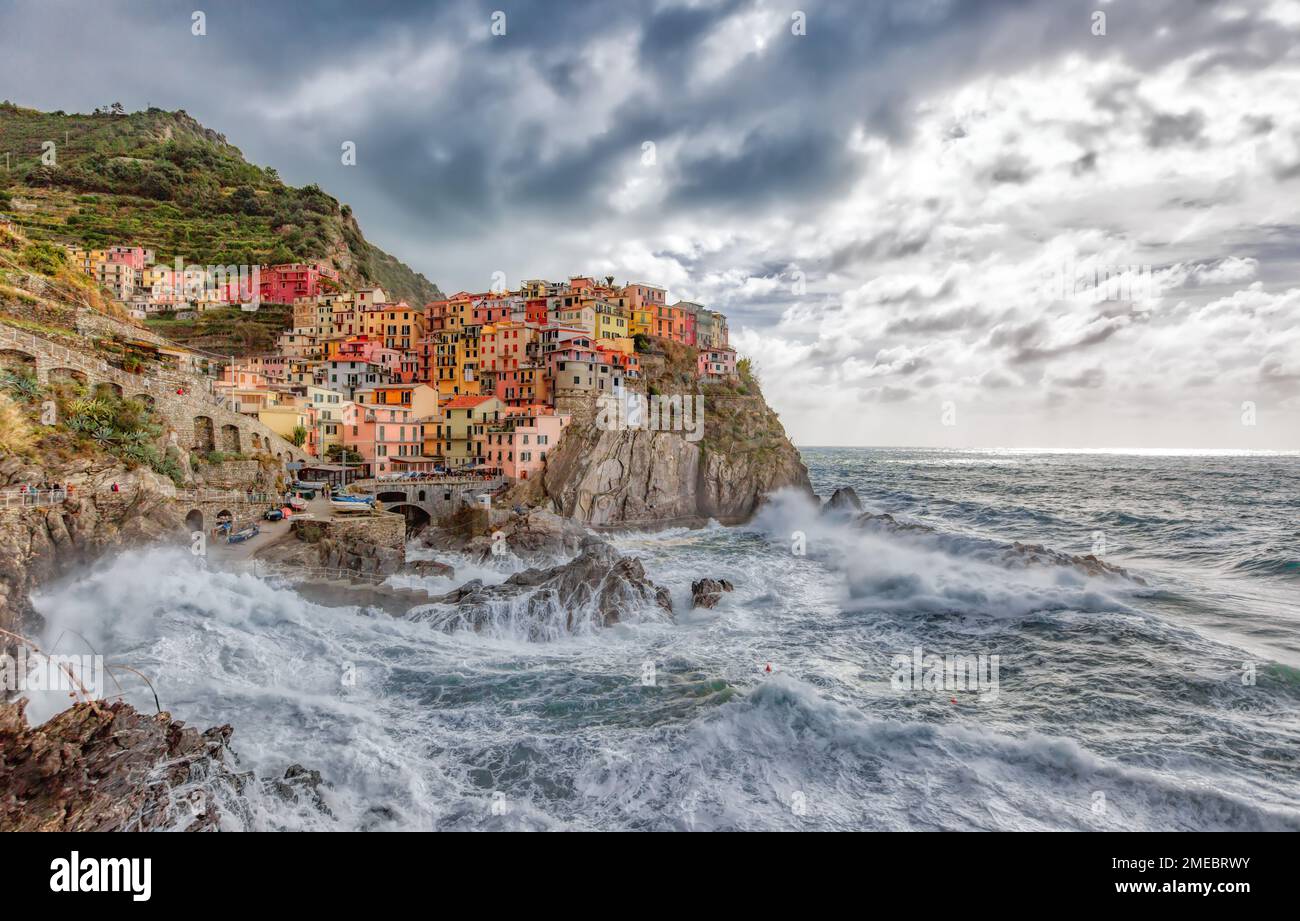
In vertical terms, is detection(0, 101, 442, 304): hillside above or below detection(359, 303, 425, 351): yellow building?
above

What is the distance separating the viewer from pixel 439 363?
69562mm

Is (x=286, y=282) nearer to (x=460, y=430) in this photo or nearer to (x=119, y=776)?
(x=460, y=430)

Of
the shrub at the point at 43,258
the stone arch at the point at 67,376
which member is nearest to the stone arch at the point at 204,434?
the stone arch at the point at 67,376

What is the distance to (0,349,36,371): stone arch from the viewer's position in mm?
25719

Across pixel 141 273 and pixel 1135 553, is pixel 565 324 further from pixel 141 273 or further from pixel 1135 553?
pixel 141 273

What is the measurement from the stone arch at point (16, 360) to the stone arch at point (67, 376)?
0.70m

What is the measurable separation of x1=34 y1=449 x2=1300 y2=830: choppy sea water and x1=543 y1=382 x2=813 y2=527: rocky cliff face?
2077cm

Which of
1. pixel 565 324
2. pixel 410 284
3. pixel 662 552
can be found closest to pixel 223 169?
pixel 410 284

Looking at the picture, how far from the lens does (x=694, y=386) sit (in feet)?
225

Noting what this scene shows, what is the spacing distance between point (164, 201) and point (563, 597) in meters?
119

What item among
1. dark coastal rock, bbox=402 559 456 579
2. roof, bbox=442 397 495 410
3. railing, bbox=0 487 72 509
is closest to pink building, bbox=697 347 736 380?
roof, bbox=442 397 495 410

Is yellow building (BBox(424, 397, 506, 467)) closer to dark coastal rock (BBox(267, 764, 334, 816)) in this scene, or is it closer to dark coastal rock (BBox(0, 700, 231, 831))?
dark coastal rock (BBox(267, 764, 334, 816))

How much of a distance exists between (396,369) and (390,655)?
54.0 m

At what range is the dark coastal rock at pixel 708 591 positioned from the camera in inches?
1180
